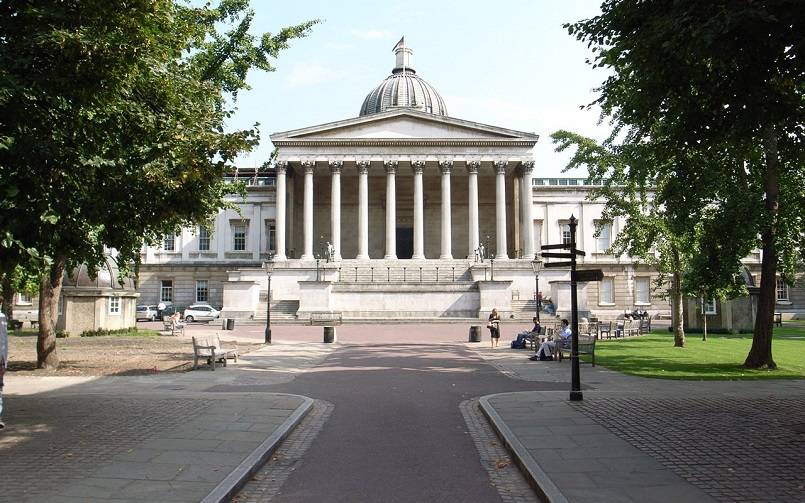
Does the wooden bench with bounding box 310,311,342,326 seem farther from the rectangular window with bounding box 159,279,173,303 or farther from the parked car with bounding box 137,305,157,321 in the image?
the rectangular window with bounding box 159,279,173,303

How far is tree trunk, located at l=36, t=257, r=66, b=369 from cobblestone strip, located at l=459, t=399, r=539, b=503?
12.4 m

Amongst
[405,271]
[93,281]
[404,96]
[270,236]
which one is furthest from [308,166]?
[93,281]

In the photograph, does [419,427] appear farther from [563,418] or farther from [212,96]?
[212,96]

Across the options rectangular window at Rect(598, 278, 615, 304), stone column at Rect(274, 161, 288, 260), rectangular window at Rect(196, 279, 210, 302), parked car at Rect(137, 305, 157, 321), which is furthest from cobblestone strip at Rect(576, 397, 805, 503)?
rectangular window at Rect(196, 279, 210, 302)

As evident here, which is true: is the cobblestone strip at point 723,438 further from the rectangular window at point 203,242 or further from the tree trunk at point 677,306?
the rectangular window at point 203,242

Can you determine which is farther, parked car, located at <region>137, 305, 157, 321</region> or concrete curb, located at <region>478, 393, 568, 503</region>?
parked car, located at <region>137, 305, 157, 321</region>

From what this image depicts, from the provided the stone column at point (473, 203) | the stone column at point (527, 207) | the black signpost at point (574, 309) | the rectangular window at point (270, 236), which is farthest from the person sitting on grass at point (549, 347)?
the rectangular window at point (270, 236)

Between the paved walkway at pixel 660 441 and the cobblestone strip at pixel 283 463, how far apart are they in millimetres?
2845

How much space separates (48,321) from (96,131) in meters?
10.2

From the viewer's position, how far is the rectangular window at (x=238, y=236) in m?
69.4

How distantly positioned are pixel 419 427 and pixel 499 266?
42.6 metres

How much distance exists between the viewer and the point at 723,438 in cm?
916

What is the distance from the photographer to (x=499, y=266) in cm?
5241

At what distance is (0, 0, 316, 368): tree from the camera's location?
29.0 ft
